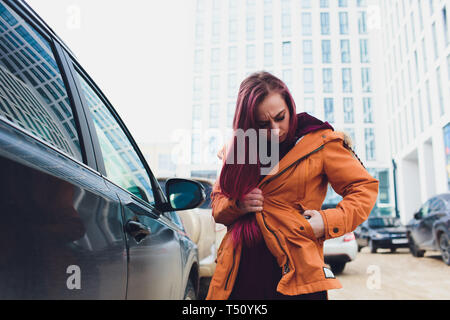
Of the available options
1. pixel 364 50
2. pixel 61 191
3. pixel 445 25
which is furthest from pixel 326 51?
pixel 61 191

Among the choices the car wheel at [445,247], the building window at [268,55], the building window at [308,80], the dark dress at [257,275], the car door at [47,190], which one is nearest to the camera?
the car door at [47,190]

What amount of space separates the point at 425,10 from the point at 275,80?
84.1 feet

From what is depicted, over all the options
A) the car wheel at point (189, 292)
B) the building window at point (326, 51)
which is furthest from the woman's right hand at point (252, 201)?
the building window at point (326, 51)

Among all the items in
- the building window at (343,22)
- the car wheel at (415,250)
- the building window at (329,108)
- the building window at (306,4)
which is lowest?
the car wheel at (415,250)

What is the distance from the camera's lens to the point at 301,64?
4119 centimetres

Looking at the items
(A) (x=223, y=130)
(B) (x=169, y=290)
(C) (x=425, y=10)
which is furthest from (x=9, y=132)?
(A) (x=223, y=130)

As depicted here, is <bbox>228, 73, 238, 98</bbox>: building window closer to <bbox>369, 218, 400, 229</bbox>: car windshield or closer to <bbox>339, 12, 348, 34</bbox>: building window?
<bbox>339, 12, 348, 34</bbox>: building window

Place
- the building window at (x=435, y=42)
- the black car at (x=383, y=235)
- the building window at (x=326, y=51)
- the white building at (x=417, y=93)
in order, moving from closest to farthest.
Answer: the black car at (x=383, y=235), the white building at (x=417, y=93), the building window at (x=435, y=42), the building window at (x=326, y=51)

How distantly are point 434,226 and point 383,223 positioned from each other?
6.25 metres

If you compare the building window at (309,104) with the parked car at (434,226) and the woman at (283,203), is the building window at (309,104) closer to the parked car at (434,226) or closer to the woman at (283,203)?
the parked car at (434,226)

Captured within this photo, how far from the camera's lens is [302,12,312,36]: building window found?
4184 cm

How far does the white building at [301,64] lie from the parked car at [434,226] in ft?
95.2

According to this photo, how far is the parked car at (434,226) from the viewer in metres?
8.56

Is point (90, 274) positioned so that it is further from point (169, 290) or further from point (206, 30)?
point (206, 30)
